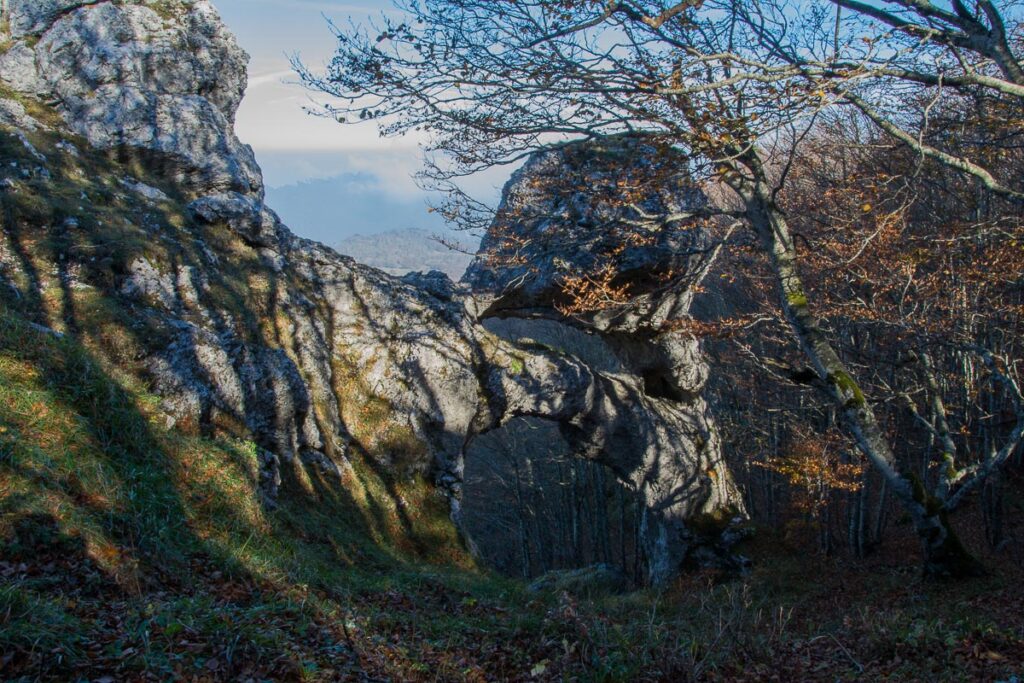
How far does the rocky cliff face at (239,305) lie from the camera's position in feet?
30.6

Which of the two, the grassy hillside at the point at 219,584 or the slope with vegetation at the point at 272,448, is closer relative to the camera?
the grassy hillside at the point at 219,584

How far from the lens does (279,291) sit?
1198 centimetres

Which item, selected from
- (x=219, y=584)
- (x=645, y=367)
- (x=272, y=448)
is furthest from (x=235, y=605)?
(x=645, y=367)

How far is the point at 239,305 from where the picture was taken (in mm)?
11055

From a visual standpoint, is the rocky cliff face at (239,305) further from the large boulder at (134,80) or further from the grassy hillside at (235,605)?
the grassy hillside at (235,605)

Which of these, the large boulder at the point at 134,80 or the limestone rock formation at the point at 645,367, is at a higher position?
the large boulder at the point at 134,80

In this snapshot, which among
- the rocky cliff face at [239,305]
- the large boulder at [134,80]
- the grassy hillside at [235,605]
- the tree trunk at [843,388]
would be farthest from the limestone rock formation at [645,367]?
the grassy hillside at [235,605]

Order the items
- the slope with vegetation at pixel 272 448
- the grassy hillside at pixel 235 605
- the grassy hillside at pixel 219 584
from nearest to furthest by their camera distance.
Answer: the grassy hillside at pixel 235 605 < the grassy hillside at pixel 219 584 < the slope with vegetation at pixel 272 448

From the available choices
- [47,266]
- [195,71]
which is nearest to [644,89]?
[47,266]

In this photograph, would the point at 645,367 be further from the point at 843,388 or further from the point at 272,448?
the point at 272,448

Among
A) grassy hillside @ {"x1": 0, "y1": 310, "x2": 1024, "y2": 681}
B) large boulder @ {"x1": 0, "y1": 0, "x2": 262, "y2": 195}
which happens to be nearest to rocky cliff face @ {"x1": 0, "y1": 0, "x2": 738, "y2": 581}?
large boulder @ {"x1": 0, "y1": 0, "x2": 262, "y2": 195}

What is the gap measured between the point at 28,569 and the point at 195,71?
12648mm

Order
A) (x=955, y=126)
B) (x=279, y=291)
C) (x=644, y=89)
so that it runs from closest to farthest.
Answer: (x=644, y=89) < (x=955, y=126) < (x=279, y=291)

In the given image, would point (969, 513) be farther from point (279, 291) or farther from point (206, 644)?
point (206, 644)
